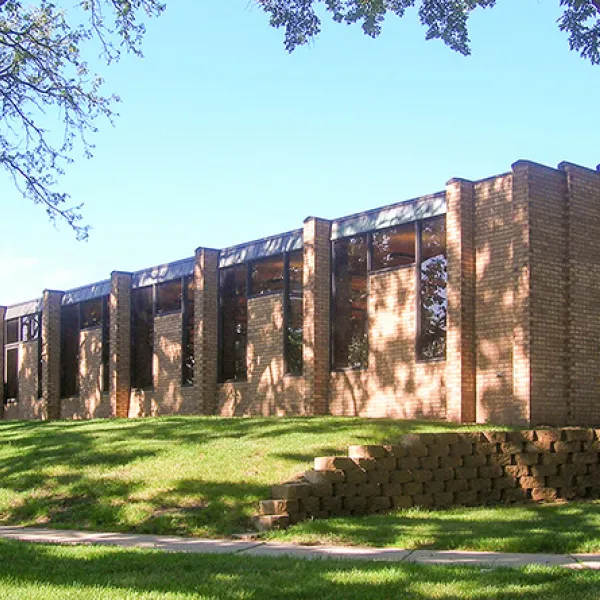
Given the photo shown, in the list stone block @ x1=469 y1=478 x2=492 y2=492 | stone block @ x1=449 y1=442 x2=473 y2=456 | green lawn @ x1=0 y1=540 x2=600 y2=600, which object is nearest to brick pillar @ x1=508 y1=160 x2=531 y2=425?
stone block @ x1=469 y1=478 x2=492 y2=492

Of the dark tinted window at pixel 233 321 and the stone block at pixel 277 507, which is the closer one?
the stone block at pixel 277 507

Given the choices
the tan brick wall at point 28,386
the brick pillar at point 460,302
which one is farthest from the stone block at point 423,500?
the tan brick wall at point 28,386

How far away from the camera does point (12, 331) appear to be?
36.6 m

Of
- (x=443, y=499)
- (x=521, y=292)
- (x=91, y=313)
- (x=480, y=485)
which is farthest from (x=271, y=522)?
(x=91, y=313)

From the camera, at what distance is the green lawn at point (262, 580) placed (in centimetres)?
738

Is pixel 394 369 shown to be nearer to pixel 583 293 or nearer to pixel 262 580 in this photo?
pixel 583 293

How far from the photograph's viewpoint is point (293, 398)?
23.6m

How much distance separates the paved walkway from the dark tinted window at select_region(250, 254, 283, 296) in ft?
40.0

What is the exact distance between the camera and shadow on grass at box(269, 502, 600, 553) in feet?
34.2

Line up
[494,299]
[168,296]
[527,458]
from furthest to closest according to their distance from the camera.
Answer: [168,296] < [494,299] < [527,458]

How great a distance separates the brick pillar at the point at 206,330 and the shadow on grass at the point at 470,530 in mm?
A: 13164

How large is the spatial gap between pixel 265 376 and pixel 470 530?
44.5 ft

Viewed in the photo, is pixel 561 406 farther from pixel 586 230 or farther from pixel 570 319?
pixel 586 230

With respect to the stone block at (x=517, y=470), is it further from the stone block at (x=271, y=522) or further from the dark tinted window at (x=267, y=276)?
the dark tinted window at (x=267, y=276)
